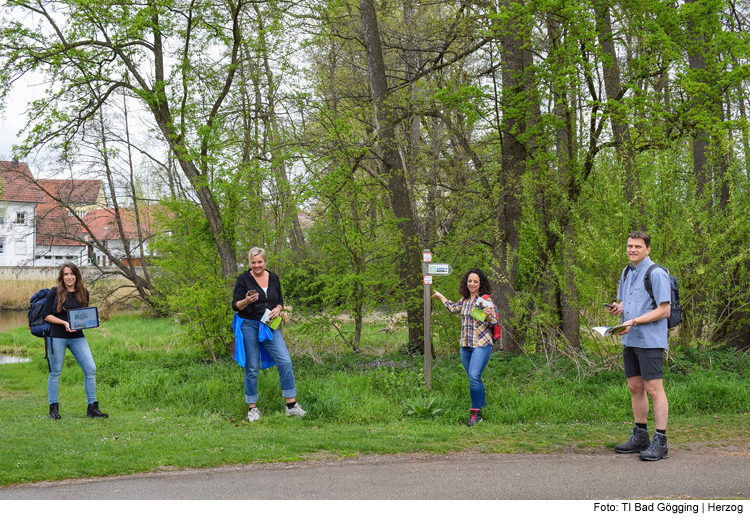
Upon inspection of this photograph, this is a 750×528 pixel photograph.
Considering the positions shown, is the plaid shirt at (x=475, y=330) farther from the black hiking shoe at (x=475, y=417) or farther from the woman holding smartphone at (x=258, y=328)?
the woman holding smartphone at (x=258, y=328)

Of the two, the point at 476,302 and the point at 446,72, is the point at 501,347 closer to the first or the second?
the point at 476,302

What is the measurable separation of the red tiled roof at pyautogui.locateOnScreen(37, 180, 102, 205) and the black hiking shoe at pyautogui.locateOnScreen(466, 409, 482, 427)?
17345 millimetres

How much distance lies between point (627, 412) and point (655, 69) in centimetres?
530

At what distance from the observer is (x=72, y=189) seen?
65.3 feet

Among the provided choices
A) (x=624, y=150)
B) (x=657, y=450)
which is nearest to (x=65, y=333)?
(x=657, y=450)

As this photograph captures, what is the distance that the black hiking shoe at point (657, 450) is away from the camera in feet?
17.1

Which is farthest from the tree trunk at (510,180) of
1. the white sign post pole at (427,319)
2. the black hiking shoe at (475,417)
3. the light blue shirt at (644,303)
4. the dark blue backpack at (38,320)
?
the dark blue backpack at (38,320)

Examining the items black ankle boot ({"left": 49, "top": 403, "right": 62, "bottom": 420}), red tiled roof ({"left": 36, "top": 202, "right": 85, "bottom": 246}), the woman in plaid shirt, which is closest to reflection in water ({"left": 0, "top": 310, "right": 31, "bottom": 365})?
red tiled roof ({"left": 36, "top": 202, "right": 85, "bottom": 246})

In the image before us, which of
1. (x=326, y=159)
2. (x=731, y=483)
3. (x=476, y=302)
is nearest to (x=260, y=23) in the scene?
(x=326, y=159)

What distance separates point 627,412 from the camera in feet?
23.0

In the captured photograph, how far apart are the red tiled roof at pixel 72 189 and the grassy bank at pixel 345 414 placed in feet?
35.1

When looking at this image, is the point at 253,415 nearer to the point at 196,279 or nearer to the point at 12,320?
the point at 196,279

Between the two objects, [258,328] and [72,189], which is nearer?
[258,328]

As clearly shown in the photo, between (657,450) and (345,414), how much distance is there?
356cm
